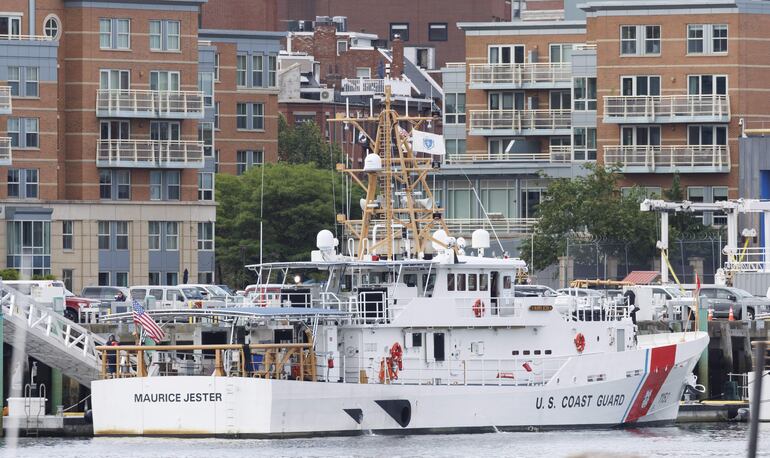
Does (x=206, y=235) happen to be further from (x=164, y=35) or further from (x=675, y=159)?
(x=675, y=159)

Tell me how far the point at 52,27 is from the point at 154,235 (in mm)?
10215

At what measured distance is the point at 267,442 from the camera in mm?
42406

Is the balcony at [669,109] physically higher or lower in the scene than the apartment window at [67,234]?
higher

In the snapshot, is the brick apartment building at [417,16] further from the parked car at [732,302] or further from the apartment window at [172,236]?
the parked car at [732,302]

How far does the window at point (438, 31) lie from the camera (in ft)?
519

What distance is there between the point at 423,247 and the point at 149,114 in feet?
137

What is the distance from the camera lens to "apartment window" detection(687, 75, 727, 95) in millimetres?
88312

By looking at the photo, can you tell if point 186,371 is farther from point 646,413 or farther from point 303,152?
point 303,152

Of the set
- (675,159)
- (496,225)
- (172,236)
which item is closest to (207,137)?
(172,236)

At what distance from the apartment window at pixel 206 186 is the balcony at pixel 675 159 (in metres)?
18.9

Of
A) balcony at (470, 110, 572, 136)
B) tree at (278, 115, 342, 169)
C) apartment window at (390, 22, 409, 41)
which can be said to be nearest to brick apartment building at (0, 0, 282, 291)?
balcony at (470, 110, 572, 136)

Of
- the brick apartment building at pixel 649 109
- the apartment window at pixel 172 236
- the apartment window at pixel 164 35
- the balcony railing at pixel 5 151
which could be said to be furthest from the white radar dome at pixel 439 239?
the apartment window at pixel 164 35

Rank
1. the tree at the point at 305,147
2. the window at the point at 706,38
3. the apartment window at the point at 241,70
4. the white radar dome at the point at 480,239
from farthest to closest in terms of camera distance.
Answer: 1. the tree at the point at 305,147
2. the apartment window at the point at 241,70
3. the window at the point at 706,38
4. the white radar dome at the point at 480,239

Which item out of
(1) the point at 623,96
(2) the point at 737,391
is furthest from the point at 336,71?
(2) the point at 737,391
